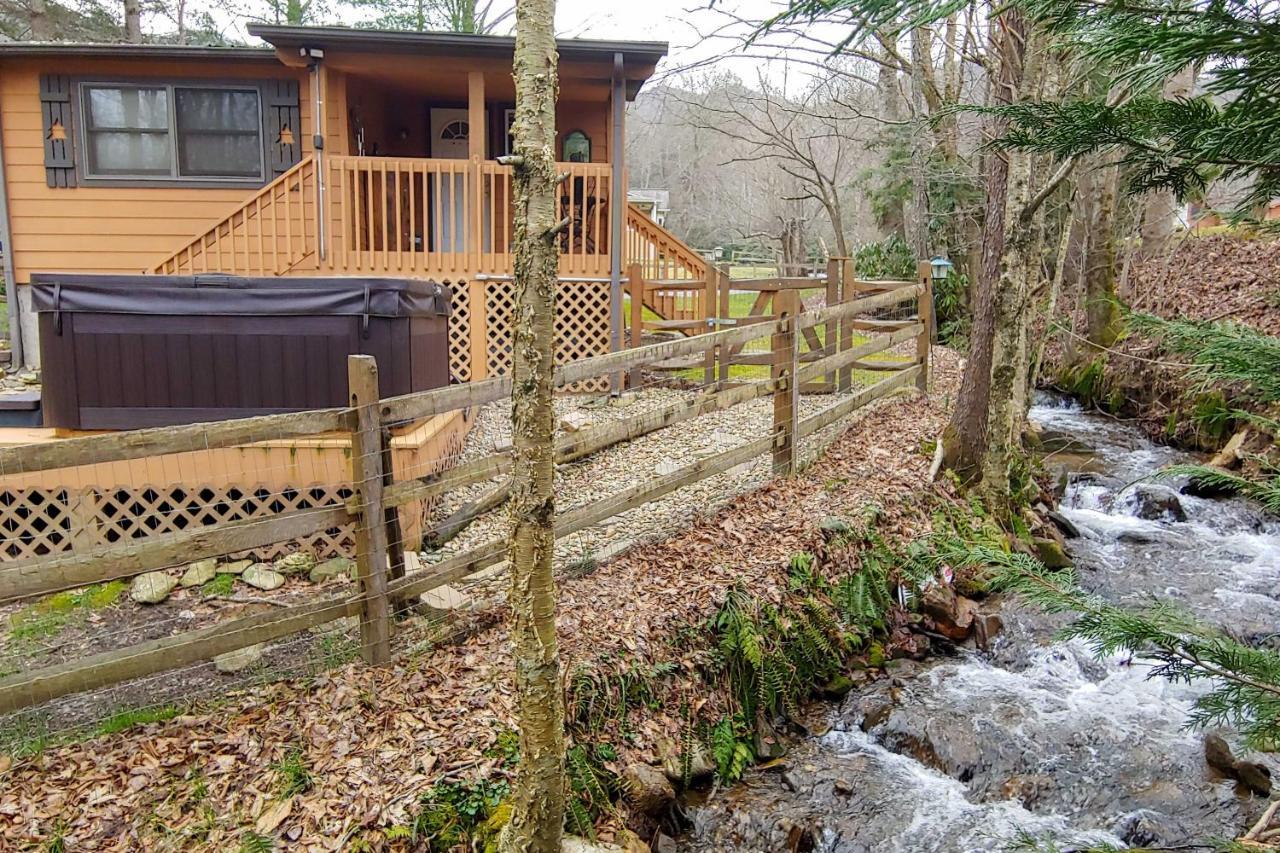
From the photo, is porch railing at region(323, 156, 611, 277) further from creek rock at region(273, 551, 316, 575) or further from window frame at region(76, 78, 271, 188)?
→ creek rock at region(273, 551, 316, 575)

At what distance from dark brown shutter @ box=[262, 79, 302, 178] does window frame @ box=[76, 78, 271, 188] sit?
0.06m

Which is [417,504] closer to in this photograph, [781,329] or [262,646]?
[262,646]

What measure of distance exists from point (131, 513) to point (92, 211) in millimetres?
7473

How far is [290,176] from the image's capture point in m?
9.87

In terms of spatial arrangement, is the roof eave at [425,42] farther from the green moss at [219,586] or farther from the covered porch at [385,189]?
the green moss at [219,586]

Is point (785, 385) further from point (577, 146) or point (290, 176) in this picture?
point (577, 146)

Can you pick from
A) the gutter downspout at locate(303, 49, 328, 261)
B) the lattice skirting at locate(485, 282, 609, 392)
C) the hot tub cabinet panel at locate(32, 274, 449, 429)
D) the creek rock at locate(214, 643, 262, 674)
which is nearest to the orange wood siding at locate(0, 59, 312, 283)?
the gutter downspout at locate(303, 49, 328, 261)

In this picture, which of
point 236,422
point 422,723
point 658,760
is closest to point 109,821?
point 422,723

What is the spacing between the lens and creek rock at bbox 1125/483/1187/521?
28.3 feet

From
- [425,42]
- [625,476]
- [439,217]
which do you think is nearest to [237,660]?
[625,476]

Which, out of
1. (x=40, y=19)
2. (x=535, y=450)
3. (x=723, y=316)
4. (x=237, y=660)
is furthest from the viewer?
(x=40, y=19)

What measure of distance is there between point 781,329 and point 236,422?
4.14 meters

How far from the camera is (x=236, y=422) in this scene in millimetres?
3730

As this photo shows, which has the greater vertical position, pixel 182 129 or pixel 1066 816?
pixel 182 129
